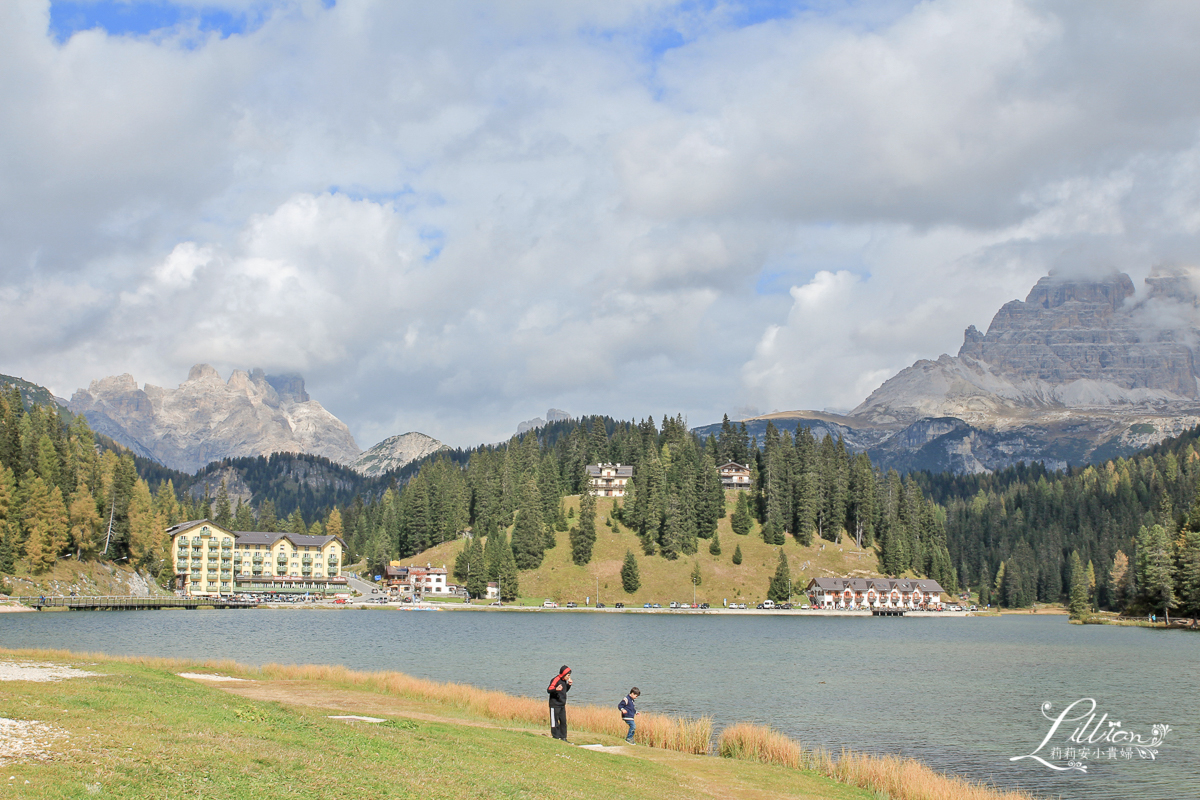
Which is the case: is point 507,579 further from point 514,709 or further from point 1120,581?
point 514,709

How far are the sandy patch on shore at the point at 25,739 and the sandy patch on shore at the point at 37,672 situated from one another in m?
12.0

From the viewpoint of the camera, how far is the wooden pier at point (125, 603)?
438ft

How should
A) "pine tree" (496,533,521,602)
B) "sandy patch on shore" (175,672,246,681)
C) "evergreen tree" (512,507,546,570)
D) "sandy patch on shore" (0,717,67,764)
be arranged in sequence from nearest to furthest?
1. "sandy patch on shore" (0,717,67,764)
2. "sandy patch on shore" (175,672,246,681)
3. "pine tree" (496,533,521,602)
4. "evergreen tree" (512,507,546,570)

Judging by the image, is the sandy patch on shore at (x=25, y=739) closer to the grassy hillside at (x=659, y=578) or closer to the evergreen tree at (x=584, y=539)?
the grassy hillside at (x=659, y=578)

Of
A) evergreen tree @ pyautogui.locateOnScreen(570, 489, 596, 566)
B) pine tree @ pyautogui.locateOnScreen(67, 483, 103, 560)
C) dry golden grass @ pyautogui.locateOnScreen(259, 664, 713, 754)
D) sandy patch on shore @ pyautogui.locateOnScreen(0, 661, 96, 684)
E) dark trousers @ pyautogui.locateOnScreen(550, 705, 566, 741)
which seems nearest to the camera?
sandy patch on shore @ pyautogui.locateOnScreen(0, 661, 96, 684)

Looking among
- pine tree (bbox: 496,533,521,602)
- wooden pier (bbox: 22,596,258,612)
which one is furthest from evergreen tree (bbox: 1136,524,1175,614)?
wooden pier (bbox: 22,596,258,612)

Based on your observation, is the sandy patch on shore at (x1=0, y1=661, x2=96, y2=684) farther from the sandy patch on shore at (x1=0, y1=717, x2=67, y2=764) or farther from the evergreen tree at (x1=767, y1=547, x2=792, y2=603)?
the evergreen tree at (x1=767, y1=547, x2=792, y2=603)

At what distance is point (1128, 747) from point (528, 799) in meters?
38.5

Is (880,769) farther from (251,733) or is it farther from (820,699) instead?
(820,699)

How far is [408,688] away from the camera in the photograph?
47062 millimetres

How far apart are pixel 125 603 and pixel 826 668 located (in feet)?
407

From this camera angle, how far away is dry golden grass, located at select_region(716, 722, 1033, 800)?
30.5 metres

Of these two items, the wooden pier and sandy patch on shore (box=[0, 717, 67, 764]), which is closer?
sandy patch on shore (box=[0, 717, 67, 764])

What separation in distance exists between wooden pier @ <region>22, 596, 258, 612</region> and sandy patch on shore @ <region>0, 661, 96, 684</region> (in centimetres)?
11078
